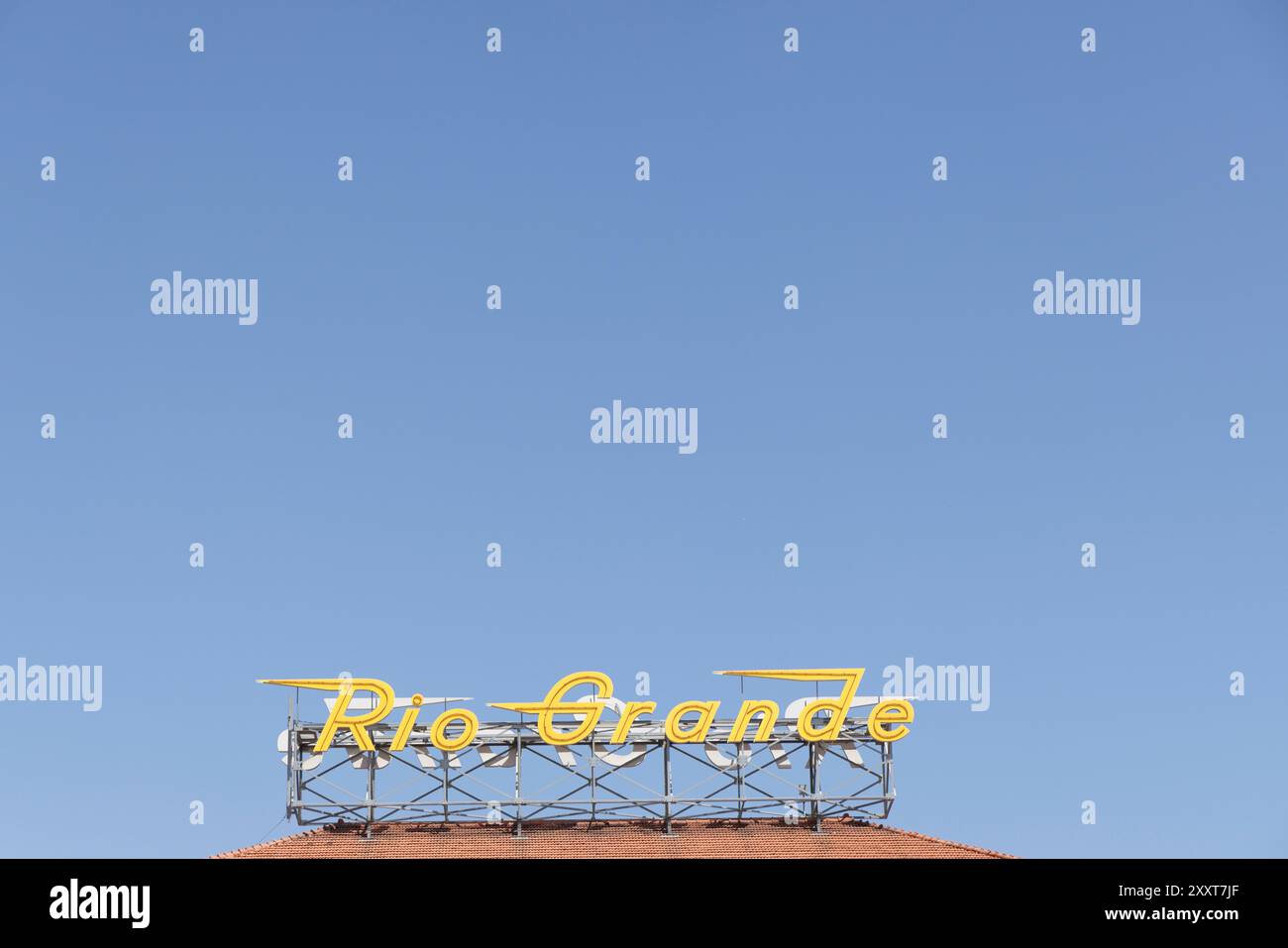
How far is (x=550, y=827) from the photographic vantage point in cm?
8112
